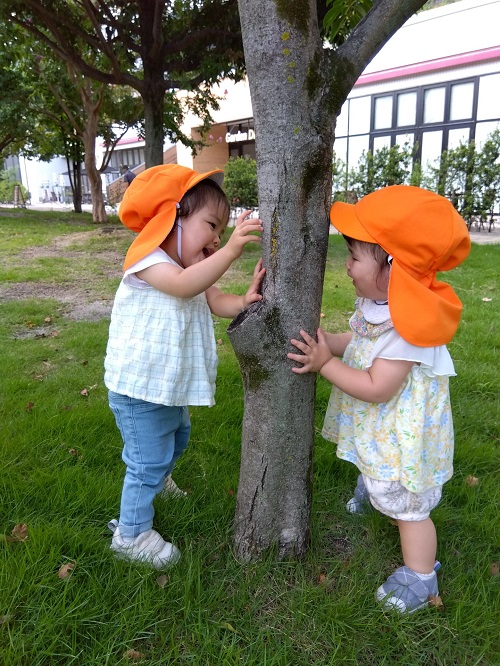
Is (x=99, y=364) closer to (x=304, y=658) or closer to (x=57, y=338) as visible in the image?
(x=57, y=338)

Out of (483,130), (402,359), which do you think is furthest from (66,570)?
(483,130)

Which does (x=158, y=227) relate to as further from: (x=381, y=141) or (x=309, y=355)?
(x=381, y=141)

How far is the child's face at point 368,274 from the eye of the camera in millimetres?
1764

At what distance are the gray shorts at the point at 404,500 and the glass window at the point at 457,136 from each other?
51.4 feet

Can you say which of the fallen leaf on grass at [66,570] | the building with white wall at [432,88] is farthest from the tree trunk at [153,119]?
the fallen leaf on grass at [66,570]

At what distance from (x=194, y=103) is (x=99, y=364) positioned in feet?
41.1

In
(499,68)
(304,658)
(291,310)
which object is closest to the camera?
(304,658)

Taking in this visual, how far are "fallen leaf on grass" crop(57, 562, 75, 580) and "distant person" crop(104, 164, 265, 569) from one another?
0.58 feet

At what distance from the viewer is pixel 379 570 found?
77.8 inches

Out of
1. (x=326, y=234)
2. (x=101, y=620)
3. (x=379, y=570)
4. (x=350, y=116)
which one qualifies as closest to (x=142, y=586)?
(x=101, y=620)

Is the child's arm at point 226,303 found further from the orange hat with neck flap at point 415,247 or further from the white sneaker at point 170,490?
the white sneaker at point 170,490

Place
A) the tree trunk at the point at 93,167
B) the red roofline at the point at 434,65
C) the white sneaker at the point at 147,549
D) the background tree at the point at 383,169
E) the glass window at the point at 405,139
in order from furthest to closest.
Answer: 1. the glass window at the point at 405,139
2. the tree trunk at the point at 93,167
3. the background tree at the point at 383,169
4. the red roofline at the point at 434,65
5. the white sneaker at the point at 147,549

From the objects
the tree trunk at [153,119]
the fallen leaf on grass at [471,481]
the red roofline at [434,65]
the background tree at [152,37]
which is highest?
the red roofline at [434,65]

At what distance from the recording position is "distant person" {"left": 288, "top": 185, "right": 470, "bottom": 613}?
5.35ft
